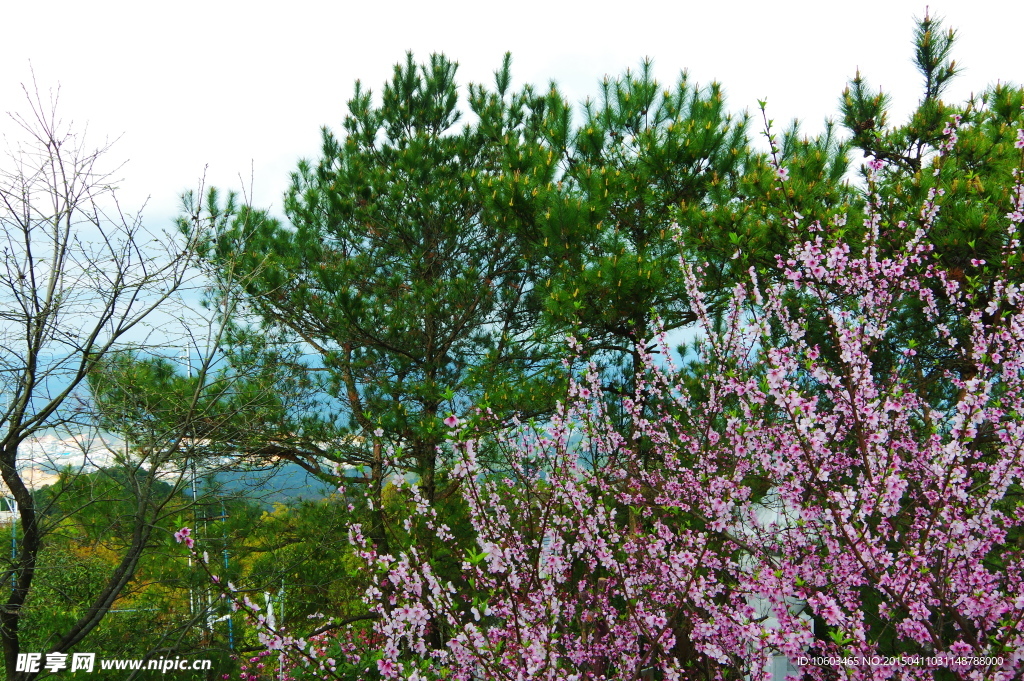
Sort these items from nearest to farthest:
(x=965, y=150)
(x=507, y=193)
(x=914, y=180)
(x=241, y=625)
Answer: (x=914, y=180), (x=965, y=150), (x=507, y=193), (x=241, y=625)

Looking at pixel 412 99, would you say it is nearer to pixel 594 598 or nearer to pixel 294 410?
pixel 294 410

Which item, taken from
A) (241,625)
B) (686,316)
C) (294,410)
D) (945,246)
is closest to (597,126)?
(686,316)

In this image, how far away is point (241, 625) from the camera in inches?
333

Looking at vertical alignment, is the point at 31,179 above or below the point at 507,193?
below

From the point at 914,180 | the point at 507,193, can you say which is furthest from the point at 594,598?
the point at 914,180

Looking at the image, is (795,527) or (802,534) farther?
(795,527)

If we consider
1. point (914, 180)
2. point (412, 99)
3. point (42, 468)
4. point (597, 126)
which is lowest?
point (42, 468)

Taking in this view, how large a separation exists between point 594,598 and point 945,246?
362cm

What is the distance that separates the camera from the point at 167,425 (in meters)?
5.48

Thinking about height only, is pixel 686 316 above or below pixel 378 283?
below

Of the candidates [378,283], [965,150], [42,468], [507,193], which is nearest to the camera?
[42,468]

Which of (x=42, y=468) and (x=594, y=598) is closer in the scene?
(x=42, y=468)

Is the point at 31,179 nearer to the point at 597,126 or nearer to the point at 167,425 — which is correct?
the point at 167,425

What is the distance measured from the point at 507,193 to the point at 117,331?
11.1 feet
